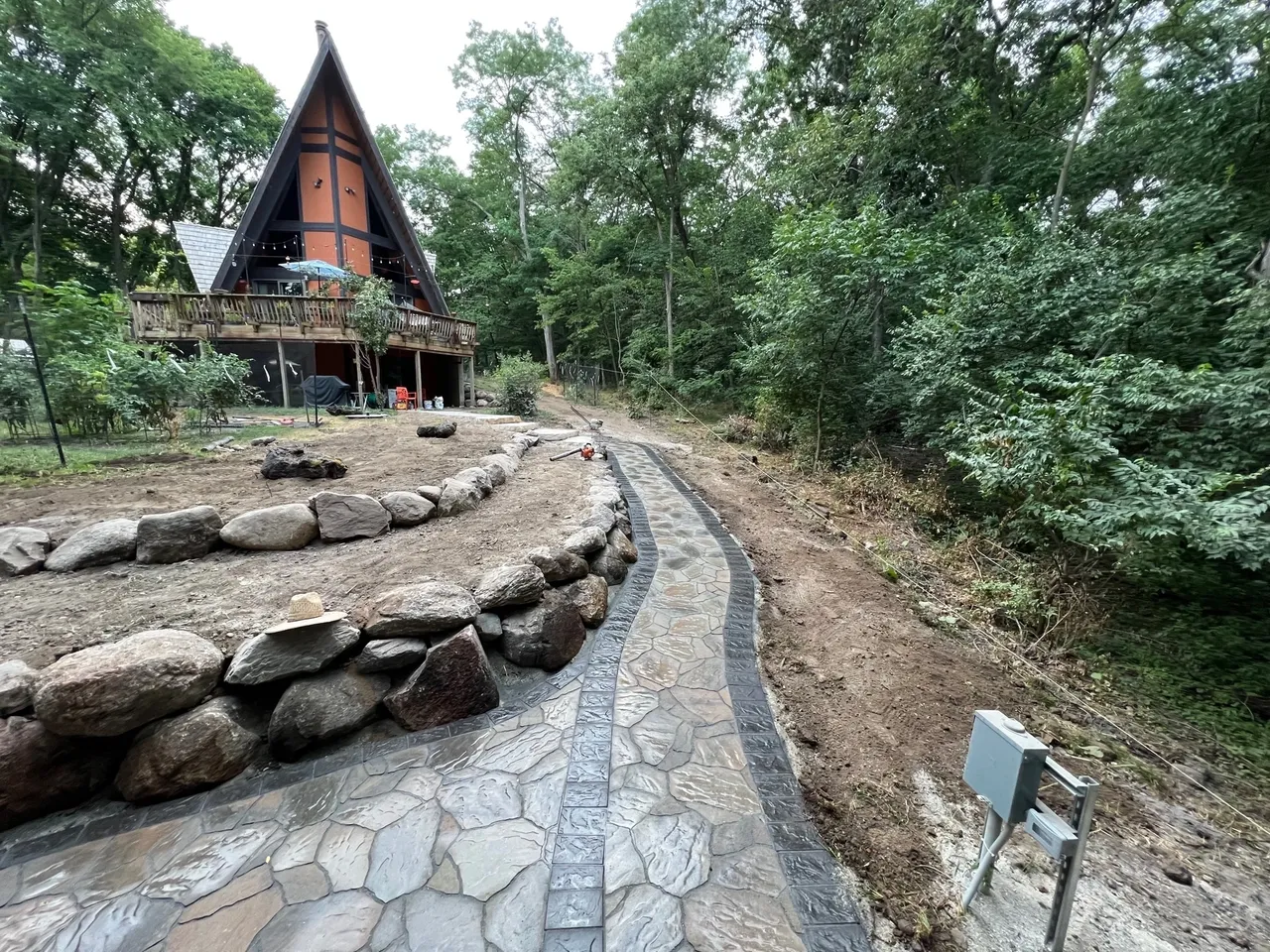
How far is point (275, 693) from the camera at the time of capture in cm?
209

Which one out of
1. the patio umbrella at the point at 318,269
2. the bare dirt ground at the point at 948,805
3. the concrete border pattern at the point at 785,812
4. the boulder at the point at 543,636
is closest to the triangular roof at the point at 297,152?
the patio umbrella at the point at 318,269

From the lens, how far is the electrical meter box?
125 cm

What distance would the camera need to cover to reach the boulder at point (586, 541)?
326cm

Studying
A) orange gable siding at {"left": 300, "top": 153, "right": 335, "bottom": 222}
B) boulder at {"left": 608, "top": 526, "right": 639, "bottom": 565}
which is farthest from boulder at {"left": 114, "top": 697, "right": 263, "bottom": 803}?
orange gable siding at {"left": 300, "top": 153, "right": 335, "bottom": 222}

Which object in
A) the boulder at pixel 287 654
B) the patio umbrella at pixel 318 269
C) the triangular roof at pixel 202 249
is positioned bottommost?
the boulder at pixel 287 654

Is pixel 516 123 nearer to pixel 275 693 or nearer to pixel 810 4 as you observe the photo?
pixel 810 4

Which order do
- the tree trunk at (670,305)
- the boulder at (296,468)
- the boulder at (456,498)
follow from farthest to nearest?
1. the tree trunk at (670,305)
2. the boulder at (296,468)
3. the boulder at (456,498)

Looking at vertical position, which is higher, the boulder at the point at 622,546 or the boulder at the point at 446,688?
the boulder at the point at 622,546

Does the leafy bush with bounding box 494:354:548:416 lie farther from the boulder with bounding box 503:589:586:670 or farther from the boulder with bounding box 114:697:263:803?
the boulder with bounding box 114:697:263:803

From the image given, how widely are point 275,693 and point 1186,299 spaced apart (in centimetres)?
704

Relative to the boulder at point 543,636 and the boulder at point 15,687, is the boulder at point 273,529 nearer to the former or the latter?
the boulder at point 15,687

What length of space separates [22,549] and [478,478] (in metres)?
2.73

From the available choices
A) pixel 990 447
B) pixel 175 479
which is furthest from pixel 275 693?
pixel 990 447

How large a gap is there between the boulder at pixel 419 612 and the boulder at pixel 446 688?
9 cm
